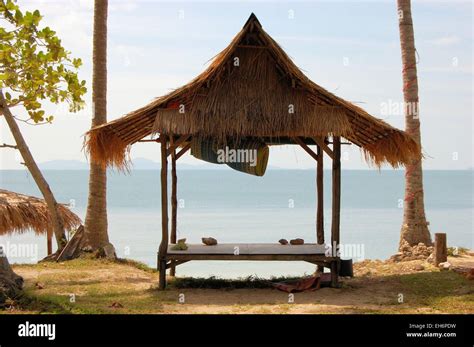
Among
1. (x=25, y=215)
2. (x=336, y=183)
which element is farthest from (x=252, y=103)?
(x=25, y=215)

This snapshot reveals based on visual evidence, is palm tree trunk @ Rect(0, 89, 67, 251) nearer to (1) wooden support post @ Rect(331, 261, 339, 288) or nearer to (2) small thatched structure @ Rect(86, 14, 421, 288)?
(2) small thatched structure @ Rect(86, 14, 421, 288)

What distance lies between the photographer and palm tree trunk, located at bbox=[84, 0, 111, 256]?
1572 centimetres

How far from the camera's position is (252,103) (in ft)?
37.8

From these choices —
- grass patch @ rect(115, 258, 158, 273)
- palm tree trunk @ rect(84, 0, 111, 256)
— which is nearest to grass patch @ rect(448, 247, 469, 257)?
grass patch @ rect(115, 258, 158, 273)

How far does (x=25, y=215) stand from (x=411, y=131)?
859 cm

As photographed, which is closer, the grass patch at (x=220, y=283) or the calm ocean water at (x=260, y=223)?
the grass patch at (x=220, y=283)

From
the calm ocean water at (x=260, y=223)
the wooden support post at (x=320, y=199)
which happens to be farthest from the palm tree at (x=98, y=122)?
the calm ocean water at (x=260, y=223)

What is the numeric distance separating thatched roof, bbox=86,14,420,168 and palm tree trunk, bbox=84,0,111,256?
158 inches

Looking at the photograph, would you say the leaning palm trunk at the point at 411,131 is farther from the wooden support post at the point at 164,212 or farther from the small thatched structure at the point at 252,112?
the wooden support post at the point at 164,212

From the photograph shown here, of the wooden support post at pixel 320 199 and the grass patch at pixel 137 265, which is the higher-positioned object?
the wooden support post at pixel 320 199

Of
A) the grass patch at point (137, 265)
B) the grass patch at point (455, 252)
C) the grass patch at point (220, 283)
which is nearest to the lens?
the grass patch at point (220, 283)

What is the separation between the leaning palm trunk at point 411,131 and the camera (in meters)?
15.3

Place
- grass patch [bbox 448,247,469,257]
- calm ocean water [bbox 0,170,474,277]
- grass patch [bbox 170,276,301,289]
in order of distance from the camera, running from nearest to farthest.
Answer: grass patch [bbox 170,276,301,289] < grass patch [bbox 448,247,469,257] < calm ocean water [bbox 0,170,474,277]
